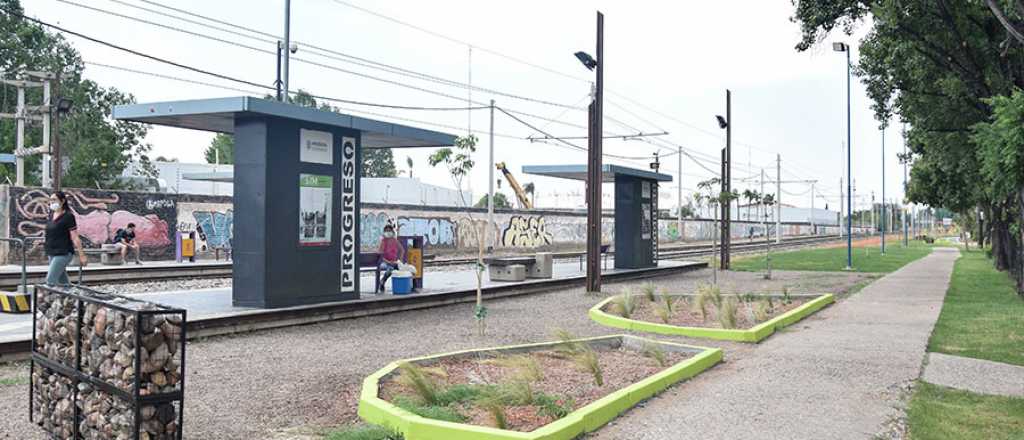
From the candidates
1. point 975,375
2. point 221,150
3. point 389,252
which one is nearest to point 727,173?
point 389,252

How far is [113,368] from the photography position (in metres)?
5.04

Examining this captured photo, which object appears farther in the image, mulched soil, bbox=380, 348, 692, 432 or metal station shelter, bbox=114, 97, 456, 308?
metal station shelter, bbox=114, 97, 456, 308

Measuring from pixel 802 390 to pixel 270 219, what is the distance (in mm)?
8894

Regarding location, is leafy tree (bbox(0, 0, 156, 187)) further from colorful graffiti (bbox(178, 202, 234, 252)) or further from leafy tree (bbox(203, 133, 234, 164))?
leafy tree (bbox(203, 133, 234, 164))

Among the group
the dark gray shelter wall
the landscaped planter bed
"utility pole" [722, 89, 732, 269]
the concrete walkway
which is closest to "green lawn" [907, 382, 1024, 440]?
the concrete walkway

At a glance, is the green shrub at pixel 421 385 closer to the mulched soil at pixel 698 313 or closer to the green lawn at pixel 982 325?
the mulched soil at pixel 698 313

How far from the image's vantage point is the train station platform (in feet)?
36.1

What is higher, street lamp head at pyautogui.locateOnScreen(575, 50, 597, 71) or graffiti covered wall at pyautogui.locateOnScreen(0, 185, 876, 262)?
street lamp head at pyautogui.locateOnScreen(575, 50, 597, 71)

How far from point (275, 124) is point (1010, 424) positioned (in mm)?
11165

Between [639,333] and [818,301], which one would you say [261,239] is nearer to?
[639,333]

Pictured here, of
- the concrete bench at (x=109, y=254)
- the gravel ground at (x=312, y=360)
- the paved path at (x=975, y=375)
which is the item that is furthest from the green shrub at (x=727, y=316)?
the concrete bench at (x=109, y=254)

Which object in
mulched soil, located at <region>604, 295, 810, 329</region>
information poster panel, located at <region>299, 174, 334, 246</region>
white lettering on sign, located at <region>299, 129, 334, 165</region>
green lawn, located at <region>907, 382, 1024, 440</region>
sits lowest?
green lawn, located at <region>907, 382, 1024, 440</region>

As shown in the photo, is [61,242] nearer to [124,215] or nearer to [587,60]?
[587,60]

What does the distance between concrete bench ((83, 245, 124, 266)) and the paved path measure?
23.0 m
